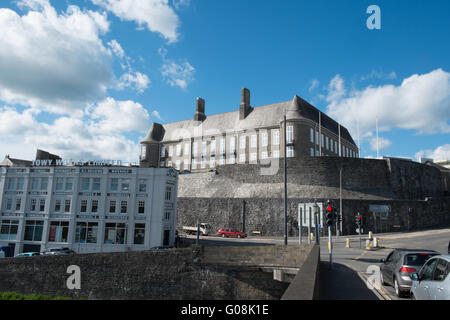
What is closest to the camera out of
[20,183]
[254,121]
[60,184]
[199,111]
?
[60,184]

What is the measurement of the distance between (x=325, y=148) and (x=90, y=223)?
53.4 meters

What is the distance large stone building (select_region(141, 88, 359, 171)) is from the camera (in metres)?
65.1

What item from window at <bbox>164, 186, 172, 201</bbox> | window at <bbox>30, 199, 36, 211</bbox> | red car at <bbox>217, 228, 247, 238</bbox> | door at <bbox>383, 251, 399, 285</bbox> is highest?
window at <bbox>164, 186, 172, 201</bbox>

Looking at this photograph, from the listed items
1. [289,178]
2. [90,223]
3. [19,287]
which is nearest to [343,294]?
[19,287]

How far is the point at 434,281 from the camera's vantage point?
6.95m

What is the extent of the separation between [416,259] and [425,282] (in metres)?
3.36

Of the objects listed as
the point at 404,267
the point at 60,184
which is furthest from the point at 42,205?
the point at 404,267

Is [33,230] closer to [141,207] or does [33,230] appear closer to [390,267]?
[141,207]

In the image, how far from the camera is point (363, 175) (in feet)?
169

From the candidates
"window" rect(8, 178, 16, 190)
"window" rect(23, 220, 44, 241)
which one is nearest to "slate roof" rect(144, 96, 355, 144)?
"window" rect(23, 220, 44, 241)

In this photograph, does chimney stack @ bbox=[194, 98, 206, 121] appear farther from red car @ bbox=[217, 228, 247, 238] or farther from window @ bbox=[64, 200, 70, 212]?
window @ bbox=[64, 200, 70, 212]

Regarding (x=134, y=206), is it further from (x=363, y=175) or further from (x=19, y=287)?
(x=363, y=175)

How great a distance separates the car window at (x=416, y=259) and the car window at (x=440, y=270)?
134 inches

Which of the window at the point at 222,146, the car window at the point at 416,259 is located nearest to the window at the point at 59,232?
the car window at the point at 416,259
